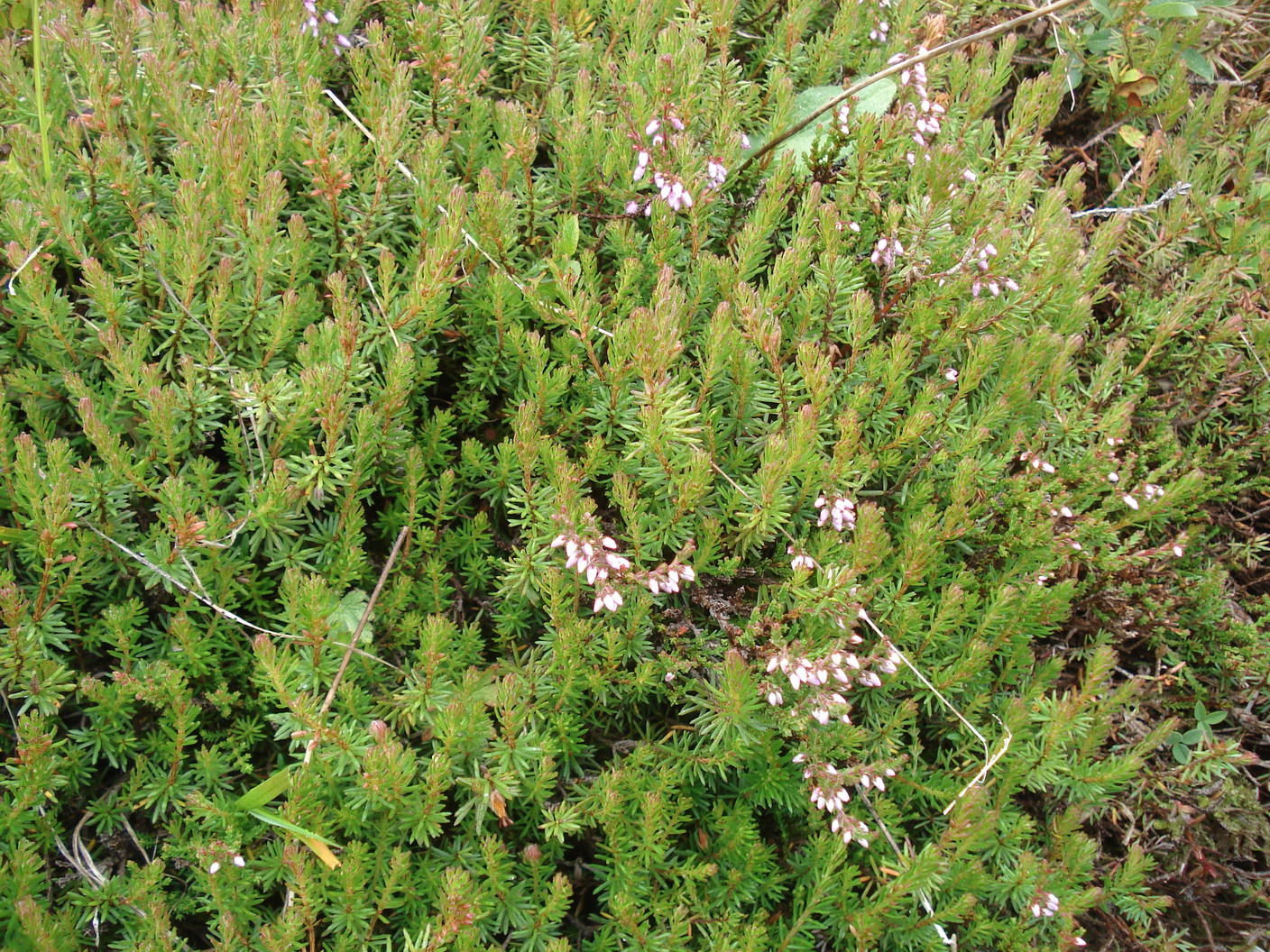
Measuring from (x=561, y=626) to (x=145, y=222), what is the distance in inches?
61.4

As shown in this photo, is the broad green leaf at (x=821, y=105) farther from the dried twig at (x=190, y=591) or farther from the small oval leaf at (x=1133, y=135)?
the dried twig at (x=190, y=591)

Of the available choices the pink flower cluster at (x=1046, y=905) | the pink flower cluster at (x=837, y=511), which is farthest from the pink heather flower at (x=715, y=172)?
the pink flower cluster at (x=1046, y=905)

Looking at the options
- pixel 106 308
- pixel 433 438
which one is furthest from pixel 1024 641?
pixel 106 308

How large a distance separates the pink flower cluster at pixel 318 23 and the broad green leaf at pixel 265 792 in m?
2.24

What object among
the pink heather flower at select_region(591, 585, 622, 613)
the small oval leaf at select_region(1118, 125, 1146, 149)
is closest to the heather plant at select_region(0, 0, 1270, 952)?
the pink heather flower at select_region(591, 585, 622, 613)

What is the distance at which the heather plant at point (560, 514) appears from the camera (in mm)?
2275

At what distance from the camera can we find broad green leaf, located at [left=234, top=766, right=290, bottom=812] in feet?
7.14

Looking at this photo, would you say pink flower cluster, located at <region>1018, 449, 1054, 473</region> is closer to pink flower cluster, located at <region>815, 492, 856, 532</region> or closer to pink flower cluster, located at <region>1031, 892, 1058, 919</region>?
pink flower cluster, located at <region>815, 492, 856, 532</region>

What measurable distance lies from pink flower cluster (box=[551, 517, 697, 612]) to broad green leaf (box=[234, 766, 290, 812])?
2.69 ft

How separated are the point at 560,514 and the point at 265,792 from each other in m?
0.96

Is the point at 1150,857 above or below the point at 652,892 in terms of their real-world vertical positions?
below

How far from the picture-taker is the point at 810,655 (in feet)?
8.02

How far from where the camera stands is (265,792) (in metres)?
2.20

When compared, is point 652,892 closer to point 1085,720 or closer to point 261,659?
point 261,659
